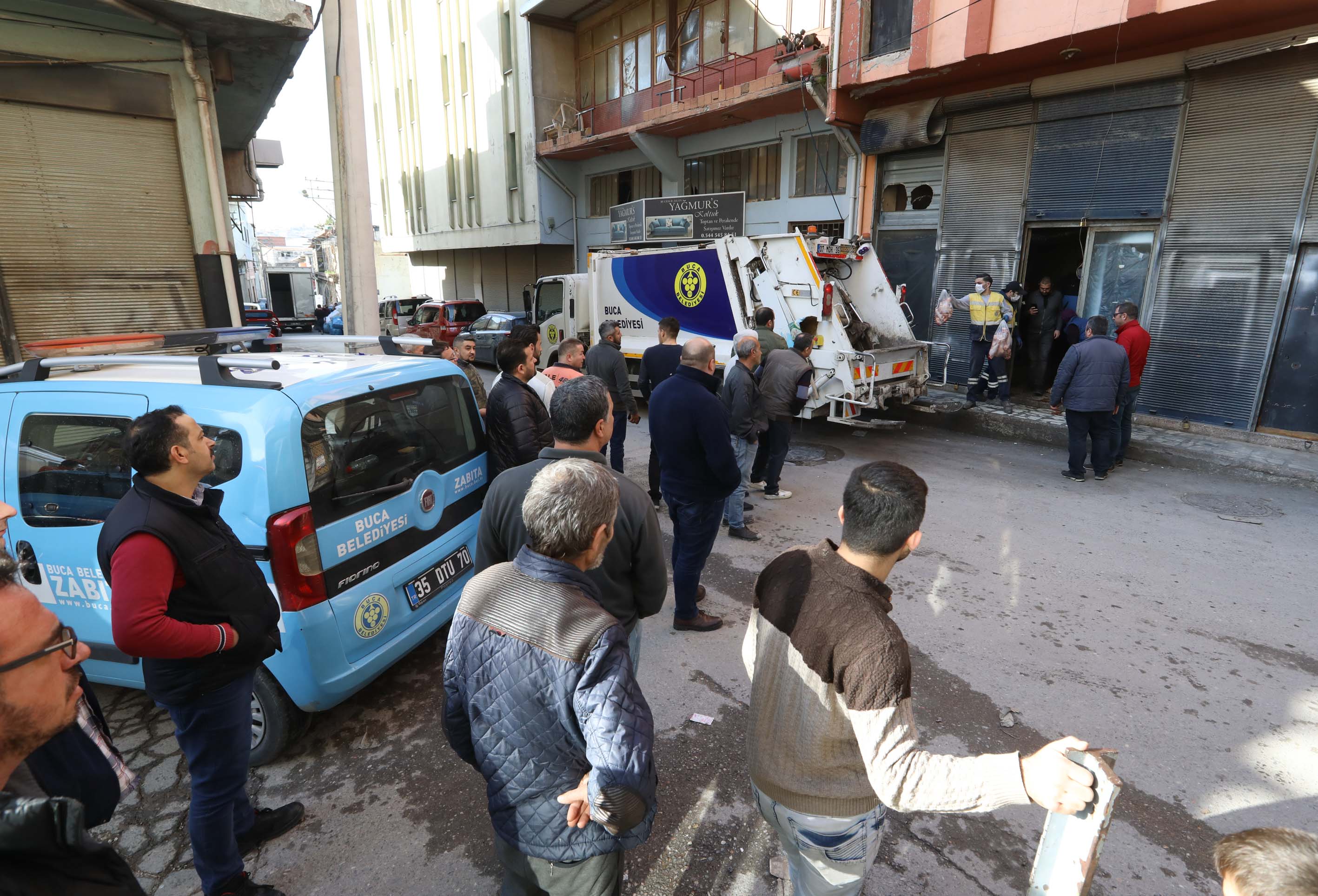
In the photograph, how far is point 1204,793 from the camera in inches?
110

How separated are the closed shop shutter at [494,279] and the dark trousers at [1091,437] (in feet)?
66.8

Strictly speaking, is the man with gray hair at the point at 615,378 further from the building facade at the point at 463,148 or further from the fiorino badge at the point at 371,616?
the building facade at the point at 463,148

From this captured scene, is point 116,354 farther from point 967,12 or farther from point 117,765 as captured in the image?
point 967,12

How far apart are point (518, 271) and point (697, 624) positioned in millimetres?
21098

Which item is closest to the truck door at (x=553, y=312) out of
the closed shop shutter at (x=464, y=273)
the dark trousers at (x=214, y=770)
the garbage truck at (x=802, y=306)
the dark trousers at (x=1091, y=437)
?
the garbage truck at (x=802, y=306)

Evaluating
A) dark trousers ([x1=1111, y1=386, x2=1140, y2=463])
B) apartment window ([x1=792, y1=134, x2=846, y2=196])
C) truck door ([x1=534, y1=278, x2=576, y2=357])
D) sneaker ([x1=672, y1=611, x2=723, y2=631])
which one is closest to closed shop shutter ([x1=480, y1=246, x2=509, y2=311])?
truck door ([x1=534, y1=278, x2=576, y2=357])

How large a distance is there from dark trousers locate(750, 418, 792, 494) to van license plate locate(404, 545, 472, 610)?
3.12 metres

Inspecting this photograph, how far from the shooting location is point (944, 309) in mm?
9930

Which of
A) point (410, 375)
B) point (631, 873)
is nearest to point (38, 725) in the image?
point (631, 873)

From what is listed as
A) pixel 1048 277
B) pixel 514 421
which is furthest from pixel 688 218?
pixel 514 421

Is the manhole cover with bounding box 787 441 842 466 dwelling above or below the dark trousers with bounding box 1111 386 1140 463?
below

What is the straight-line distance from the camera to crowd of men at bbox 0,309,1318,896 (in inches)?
44.7

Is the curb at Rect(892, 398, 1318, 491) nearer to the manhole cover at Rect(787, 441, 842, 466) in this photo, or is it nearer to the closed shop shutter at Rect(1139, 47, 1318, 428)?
the closed shop shutter at Rect(1139, 47, 1318, 428)

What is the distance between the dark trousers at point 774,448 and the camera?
20.1 feet
